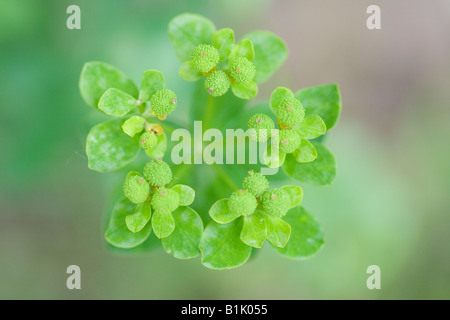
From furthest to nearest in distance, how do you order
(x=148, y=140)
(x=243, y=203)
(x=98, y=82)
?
(x=98, y=82) → (x=148, y=140) → (x=243, y=203)

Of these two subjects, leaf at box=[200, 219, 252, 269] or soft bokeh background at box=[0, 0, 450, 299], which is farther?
soft bokeh background at box=[0, 0, 450, 299]

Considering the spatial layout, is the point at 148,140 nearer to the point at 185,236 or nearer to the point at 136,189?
the point at 136,189

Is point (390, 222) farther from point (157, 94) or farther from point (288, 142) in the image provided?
point (157, 94)

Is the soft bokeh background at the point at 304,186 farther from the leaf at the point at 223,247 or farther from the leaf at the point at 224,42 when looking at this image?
the leaf at the point at 223,247

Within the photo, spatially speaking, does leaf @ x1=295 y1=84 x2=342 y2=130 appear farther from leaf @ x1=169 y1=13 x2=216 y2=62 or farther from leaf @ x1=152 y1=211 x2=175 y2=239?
leaf @ x1=152 y1=211 x2=175 y2=239

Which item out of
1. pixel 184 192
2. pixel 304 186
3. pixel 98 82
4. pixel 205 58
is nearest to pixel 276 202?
pixel 184 192

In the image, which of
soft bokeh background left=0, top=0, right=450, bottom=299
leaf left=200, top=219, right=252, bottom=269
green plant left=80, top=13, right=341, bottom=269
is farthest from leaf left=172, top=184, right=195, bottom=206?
soft bokeh background left=0, top=0, right=450, bottom=299

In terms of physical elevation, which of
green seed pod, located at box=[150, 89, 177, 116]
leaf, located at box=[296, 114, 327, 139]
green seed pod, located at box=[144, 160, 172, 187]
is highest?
green seed pod, located at box=[150, 89, 177, 116]

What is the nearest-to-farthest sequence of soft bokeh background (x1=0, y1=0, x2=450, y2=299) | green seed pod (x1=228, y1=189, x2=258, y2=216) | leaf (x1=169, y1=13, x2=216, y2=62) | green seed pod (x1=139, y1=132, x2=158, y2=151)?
green seed pod (x1=228, y1=189, x2=258, y2=216) → green seed pod (x1=139, y1=132, x2=158, y2=151) → leaf (x1=169, y1=13, x2=216, y2=62) → soft bokeh background (x1=0, y1=0, x2=450, y2=299)
